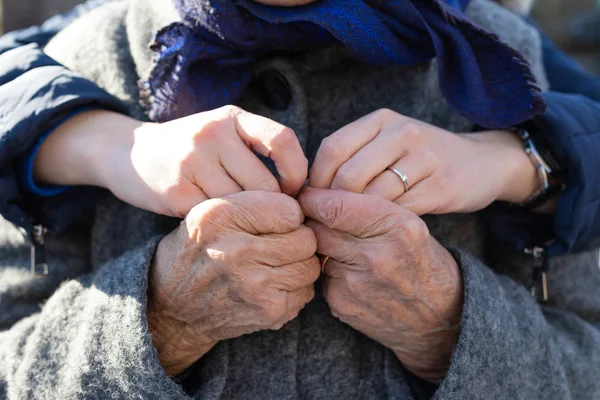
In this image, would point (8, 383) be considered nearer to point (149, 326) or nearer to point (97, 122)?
point (149, 326)

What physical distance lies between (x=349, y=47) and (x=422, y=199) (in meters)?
0.26

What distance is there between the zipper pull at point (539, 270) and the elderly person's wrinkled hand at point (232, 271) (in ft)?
1.35

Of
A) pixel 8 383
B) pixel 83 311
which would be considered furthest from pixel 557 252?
pixel 8 383

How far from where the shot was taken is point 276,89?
1.08 metres

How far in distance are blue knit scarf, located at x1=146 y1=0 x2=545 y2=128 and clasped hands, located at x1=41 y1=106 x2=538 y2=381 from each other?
2.8 inches

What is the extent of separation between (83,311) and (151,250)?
142 millimetres

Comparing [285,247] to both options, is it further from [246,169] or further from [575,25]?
[575,25]

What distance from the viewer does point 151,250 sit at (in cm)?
93

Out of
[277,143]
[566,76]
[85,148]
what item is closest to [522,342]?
[277,143]

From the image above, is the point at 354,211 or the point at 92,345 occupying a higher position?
the point at 354,211

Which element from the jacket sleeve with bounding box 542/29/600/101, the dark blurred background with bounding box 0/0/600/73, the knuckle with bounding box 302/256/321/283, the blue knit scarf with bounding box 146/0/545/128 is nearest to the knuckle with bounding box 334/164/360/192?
the knuckle with bounding box 302/256/321/283

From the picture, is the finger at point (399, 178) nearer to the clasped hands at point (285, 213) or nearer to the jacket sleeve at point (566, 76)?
the clasped hands at point (285, 213)

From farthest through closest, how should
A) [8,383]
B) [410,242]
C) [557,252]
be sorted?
[557,252] < [8,383] < [410,242]

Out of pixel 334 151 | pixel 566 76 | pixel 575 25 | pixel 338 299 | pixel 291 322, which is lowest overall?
pixel 575 25
